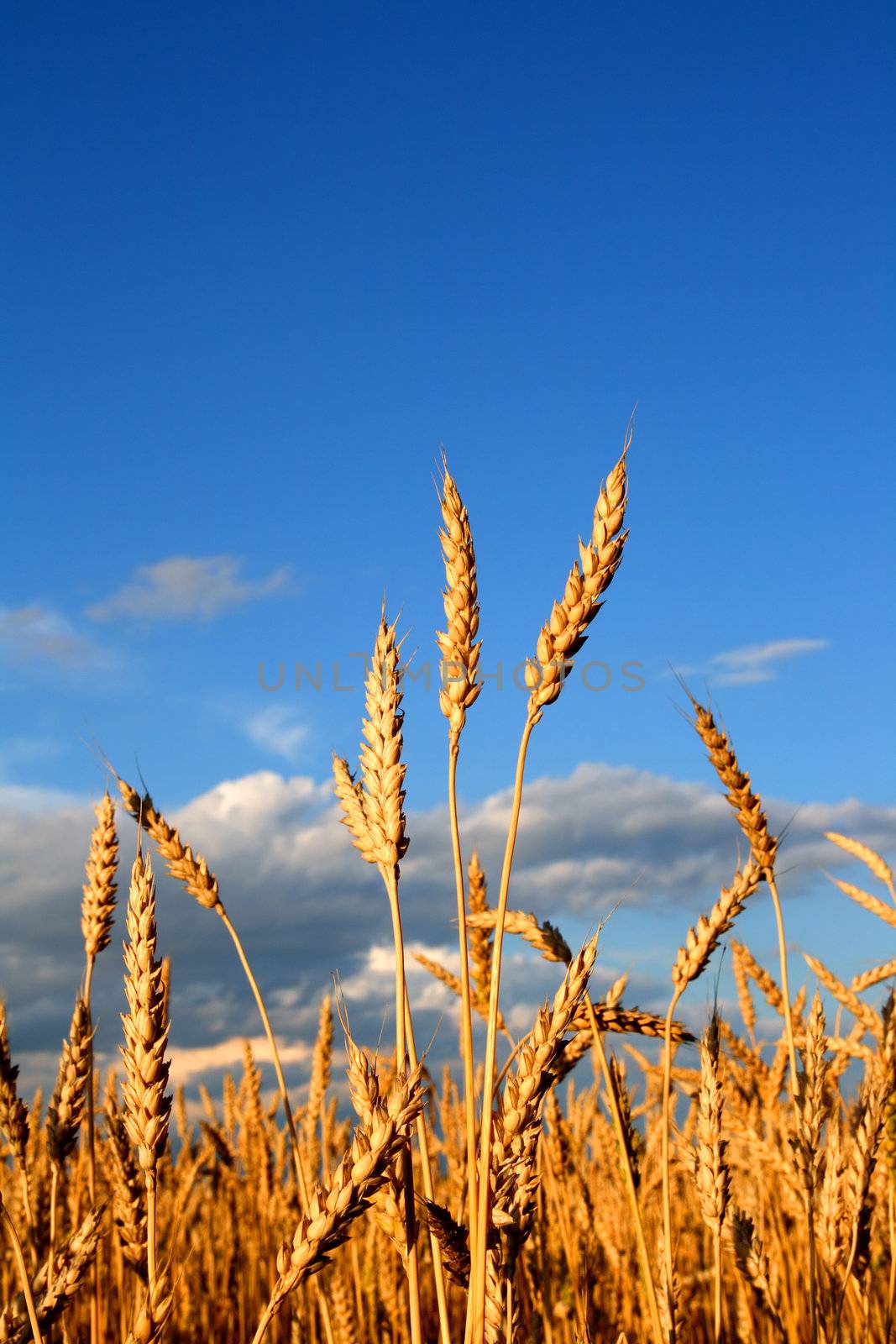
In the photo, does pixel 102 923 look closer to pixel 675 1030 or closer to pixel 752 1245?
pixel 675 1030

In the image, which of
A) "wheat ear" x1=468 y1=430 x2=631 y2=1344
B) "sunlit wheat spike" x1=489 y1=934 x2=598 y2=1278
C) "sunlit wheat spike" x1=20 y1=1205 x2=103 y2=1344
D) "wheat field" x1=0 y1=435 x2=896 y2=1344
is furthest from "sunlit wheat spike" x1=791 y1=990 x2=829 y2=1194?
"sunlit wheat spike" x1=20 y1=1205 x2=103 y2=1344

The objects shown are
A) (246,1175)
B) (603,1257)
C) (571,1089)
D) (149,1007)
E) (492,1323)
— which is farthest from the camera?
(571,1089)

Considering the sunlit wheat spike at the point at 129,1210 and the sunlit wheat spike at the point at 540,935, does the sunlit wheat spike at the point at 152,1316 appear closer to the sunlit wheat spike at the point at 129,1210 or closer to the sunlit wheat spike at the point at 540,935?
the sunlit wheat spike at the point at 129,1210

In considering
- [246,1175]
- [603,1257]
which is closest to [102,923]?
[603,1257]

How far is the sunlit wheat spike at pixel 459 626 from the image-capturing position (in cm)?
166

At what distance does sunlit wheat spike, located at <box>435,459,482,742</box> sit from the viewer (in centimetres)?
166

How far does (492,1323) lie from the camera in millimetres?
1639

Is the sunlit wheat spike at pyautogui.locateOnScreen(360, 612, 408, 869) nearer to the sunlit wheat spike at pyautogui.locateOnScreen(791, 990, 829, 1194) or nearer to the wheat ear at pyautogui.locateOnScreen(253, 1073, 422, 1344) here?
the wheat ear at pyautogui.locateOnScreen(253, 1073, 422, 1344)

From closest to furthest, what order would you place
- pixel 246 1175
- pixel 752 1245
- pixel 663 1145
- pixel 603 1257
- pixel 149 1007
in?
pixel 149 1007, pixel 663 1145, pixel 752 1245, pixel 603 1257, pixel 246 1175

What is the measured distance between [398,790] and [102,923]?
1.75m

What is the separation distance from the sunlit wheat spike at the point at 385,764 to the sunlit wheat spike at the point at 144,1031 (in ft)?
1.65

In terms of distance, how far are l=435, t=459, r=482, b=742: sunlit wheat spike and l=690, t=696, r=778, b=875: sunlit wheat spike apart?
132cm

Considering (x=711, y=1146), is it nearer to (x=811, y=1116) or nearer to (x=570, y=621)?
(x=811, y=1116)

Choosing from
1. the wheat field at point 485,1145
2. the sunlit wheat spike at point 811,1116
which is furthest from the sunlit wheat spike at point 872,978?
the sunlit wheat spike at point 811,1116
